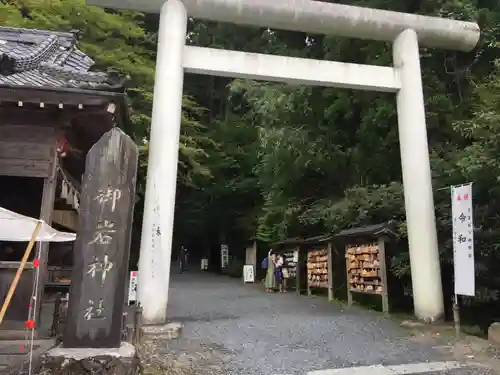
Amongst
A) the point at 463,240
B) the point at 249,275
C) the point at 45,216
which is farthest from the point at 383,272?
the point at 249,275

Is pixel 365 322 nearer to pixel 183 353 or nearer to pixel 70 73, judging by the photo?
pixel 183 353

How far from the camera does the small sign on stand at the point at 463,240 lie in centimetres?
704

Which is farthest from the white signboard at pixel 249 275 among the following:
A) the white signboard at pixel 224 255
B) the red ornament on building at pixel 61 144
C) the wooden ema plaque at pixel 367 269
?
the red ornament on building at pixel 61 144

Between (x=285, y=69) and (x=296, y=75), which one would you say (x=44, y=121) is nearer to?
(x=285, y=69)

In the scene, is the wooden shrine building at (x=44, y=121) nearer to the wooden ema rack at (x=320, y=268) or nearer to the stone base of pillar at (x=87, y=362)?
the stone base of pillar at (x=87, y=362)

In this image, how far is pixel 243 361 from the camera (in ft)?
20.4

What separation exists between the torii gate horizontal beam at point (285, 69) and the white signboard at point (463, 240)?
3313 millimetres

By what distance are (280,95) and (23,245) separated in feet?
29.0

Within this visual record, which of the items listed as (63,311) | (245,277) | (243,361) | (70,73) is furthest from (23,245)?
(245,277)

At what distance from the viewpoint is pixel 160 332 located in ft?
24.9

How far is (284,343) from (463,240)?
3.28 metres

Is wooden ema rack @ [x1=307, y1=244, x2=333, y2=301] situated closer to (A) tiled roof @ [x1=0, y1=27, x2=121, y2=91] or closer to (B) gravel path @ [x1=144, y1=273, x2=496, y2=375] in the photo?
(B) gravel path @ [x1=144, y1=273, x2=496, y2=375]

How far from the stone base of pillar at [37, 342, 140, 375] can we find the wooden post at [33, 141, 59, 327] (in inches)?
65.4

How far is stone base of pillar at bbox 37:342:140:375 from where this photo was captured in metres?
4.63
